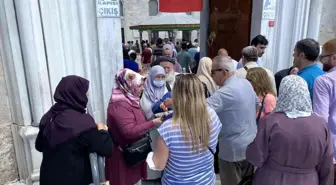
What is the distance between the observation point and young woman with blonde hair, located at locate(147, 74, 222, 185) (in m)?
1.58

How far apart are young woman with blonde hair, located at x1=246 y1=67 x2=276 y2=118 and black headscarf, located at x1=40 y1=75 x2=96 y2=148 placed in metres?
1.59

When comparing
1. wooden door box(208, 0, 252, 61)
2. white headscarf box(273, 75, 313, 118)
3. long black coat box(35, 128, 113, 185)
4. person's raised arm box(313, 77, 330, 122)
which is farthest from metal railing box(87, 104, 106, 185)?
wooden door box(208, 0, 252, 61)

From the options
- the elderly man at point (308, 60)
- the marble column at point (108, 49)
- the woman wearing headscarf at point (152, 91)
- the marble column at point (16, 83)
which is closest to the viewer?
the woman wearing headscarf at point (152, 91)

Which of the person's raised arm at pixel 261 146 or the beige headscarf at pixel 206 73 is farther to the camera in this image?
the beige headscarf at pixel 206 73

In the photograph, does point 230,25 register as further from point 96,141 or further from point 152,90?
point 96,141

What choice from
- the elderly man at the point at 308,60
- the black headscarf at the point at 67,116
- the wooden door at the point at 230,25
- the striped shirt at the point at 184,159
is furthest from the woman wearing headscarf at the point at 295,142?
the wooden door at the point at 230,25

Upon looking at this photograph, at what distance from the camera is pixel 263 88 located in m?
2.52

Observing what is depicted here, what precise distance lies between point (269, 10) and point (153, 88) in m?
2.88

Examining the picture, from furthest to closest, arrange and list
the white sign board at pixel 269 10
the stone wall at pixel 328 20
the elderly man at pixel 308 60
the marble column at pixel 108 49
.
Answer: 1. the stone wall at pixel 328 20
2. the white sign board at pixel 269 10
3. the marble column at pixel 108 49
4. the elderly man at pixel 308 60

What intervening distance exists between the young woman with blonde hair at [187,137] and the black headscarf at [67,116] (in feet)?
1.63

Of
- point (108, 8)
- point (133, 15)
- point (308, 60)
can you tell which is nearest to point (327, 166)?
point (308, 60)

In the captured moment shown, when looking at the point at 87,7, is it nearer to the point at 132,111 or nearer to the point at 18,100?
the point at 18,100

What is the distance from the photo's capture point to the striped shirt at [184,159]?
1.57 m

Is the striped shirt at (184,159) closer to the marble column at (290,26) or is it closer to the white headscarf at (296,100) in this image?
the white headscarf at (296,100)
